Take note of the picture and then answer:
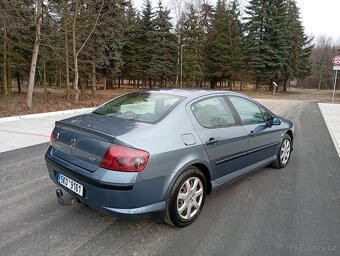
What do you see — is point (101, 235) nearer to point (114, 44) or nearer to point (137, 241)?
point (137, 241)

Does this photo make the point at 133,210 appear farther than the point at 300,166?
No

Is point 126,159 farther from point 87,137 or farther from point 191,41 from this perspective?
point 191,41

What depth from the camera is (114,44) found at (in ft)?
82.2

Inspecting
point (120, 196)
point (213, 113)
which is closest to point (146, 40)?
point (213, 113)

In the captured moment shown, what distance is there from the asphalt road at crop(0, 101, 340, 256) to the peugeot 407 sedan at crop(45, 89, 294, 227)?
312 millimetres

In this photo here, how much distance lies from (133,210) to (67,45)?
17.4 m

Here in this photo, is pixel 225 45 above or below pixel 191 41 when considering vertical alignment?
below

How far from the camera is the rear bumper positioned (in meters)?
2.63

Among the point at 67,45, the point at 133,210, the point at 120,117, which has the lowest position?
the point at 133,210

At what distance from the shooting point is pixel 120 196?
2645 millimetres

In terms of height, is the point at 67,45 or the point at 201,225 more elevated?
the point at 67,45

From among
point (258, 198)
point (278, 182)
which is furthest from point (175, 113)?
point (278, 182)

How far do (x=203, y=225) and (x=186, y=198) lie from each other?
0.39 m

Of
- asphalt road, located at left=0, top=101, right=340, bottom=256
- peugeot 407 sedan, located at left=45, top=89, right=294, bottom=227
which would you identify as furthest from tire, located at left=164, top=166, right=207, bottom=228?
asphalt road, located at left=0, top=101, right=340, bottom=256
